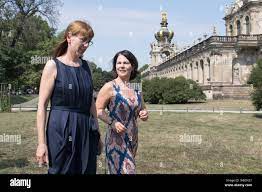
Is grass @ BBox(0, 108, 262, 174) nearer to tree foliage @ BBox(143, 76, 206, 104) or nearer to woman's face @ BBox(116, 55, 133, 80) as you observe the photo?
woman's face @ BBox(116, 55, 133, 80)

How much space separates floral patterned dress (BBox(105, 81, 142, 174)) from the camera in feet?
16.4

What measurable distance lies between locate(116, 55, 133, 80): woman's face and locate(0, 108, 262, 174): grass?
12.5 ft

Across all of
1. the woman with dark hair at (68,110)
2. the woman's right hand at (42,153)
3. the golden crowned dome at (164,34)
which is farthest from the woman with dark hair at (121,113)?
the golden crowned dome at (164,34)

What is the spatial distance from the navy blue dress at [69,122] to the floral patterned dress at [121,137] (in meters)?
0.80

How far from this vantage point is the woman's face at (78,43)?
4215mm

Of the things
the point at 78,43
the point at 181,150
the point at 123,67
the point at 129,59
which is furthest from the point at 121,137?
the point at 181,150

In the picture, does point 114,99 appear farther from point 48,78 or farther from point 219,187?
point 219,187

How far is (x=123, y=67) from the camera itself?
505cm

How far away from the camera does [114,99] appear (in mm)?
5008

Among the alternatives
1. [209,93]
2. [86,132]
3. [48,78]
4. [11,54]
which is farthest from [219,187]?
[209,93]

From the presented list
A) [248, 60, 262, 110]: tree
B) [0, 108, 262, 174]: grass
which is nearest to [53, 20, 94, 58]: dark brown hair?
[0, 108, 262, 174]: grass

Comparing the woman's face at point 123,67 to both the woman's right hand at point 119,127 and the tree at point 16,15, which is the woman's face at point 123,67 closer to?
the woman's right hand at point 119,127

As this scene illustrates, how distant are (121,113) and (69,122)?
3.51 feet

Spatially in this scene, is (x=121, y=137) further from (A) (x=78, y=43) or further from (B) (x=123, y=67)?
(A) (x=78, y=43)
